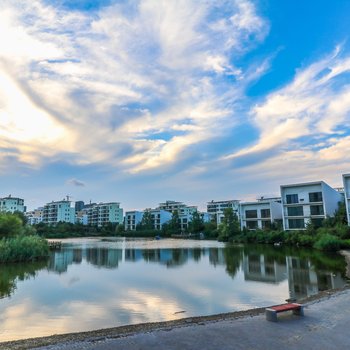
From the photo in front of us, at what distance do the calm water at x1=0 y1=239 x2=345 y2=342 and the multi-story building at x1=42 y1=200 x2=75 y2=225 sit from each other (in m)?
91.2

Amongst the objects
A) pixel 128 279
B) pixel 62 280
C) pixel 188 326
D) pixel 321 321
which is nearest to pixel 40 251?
pixel 62 280

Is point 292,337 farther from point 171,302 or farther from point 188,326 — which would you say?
point 171,302

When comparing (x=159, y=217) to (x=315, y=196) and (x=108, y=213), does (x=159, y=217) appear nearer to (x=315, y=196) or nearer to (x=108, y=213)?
(x=108, y=213)

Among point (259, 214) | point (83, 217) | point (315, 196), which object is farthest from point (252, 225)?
point (83, 217)

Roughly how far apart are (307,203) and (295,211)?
221 cm

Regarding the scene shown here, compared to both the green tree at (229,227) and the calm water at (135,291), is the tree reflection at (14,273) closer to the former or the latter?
the calm water at (135,291)

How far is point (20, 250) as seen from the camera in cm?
2484

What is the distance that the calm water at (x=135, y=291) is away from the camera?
10.1 meters

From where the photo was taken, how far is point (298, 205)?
149 feet

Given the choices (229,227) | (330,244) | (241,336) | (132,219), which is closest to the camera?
(241,336)

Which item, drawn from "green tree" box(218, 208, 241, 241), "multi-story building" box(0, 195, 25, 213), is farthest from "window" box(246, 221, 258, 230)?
"multi-story building" box(0, 195, 25, 213)

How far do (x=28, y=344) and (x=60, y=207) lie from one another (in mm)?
110004

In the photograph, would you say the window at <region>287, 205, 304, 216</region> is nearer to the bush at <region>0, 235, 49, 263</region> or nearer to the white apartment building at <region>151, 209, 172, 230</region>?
the bush at <region>0, 235, 49, 263</region>

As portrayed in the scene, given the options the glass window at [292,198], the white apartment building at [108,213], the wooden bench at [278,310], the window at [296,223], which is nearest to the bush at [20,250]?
the wooden bench at [278,310]
